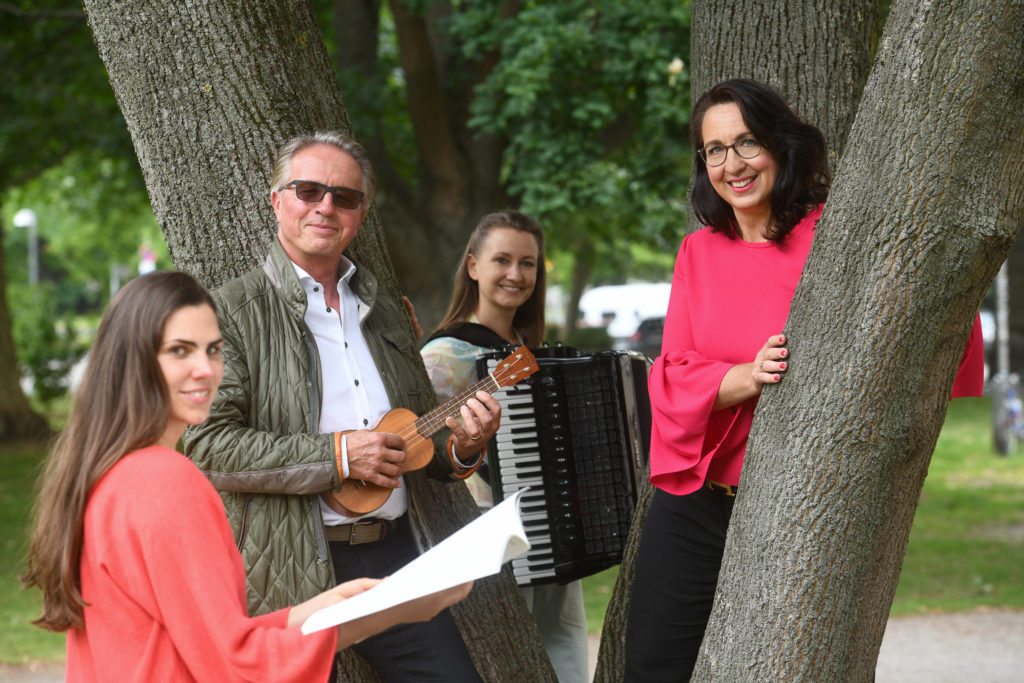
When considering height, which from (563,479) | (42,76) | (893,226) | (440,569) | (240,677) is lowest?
(563,479)

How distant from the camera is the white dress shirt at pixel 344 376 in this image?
2.84 metres

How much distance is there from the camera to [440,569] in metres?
1.84

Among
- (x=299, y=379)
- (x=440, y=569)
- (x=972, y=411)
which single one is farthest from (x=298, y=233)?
(x=972, y=411)

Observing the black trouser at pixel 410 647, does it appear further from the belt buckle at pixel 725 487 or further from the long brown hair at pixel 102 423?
the long brown hair at pixel 102 423

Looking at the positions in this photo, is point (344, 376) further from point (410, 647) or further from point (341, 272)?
point (410, 647)

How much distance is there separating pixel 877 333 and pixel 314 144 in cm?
154

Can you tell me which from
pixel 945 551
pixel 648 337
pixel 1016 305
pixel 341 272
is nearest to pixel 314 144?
pixel 341 272

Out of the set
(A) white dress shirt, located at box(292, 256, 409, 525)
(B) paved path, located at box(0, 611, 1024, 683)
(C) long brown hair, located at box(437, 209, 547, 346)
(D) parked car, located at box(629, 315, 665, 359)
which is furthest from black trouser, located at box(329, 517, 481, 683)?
(D) parked car, located at box(629, 315, 665, 359)

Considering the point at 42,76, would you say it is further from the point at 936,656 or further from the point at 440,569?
the point at 440,569

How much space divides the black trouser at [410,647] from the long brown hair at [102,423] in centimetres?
95

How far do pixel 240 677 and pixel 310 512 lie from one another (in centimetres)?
93

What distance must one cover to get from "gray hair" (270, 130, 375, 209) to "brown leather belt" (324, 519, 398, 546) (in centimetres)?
85

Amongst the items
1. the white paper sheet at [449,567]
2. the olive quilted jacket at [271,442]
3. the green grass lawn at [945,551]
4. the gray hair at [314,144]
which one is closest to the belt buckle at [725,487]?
the olive quilted jacket at [271,442]

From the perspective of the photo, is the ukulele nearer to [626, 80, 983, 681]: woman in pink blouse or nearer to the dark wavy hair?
[626, 80, 983, 681]: woman in pink blouse
